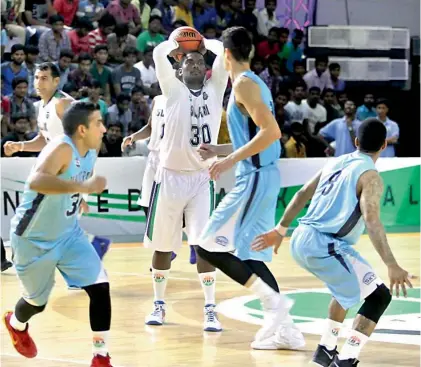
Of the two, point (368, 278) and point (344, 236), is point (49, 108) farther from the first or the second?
point (368, 278)

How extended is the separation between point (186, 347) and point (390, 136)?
11750 millimetres

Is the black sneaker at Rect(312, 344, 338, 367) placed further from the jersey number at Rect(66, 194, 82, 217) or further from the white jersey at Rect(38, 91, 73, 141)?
the white jersey at Rect(38, 91, 73, 141)

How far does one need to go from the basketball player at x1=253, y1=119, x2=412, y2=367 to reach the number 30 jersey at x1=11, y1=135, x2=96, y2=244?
1.14 metres

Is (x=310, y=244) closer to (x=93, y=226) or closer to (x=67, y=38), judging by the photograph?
(x=93, y=226)

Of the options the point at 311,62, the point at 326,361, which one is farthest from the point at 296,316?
the point at 311,62

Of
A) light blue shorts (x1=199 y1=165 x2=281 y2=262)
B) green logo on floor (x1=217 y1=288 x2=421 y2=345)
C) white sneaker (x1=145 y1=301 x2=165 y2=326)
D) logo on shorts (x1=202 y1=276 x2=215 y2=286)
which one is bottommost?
green logo on floor (x1=217 y1=288 x2=421 y2=345)

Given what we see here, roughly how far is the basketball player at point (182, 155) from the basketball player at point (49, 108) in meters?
1.38

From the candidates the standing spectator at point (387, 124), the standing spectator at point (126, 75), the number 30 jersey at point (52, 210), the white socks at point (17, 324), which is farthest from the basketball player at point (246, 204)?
the standing spectator at point (387, 124)

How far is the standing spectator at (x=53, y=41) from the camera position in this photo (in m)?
17.3

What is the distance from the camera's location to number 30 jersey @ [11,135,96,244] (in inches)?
255

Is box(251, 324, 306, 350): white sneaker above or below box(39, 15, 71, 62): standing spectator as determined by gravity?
below

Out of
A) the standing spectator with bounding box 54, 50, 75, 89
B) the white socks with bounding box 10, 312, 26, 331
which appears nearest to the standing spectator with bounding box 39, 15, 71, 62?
the standing spectator with bounding box 54, 50, 75, 89

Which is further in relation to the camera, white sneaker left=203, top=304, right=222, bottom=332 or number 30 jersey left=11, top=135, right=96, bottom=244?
white sneaker left=203, top=304, right=222, bottom=332

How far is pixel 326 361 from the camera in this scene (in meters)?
6.80
